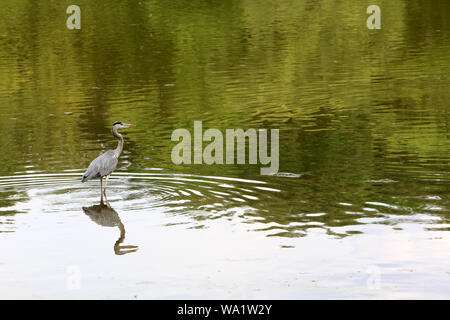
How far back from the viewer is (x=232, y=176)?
19.4 meters

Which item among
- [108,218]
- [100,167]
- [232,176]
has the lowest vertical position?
[108,218]

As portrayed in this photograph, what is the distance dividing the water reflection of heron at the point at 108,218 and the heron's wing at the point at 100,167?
819 mm

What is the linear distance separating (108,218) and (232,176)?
410cm

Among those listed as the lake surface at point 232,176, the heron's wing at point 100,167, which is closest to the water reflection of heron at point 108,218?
the lake surface at point 232,176

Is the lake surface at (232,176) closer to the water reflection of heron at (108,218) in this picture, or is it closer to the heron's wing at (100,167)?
the water reflection of heron at (108,218)

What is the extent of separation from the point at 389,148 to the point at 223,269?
34.7 ft

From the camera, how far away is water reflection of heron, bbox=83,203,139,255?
1420cm

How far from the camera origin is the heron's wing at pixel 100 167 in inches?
699

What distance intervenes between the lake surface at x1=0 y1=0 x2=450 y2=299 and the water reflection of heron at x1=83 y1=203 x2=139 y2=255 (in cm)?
5

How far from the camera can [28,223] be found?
15.9m

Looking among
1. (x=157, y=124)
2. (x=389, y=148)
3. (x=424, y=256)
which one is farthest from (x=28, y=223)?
(x=157, y=124)

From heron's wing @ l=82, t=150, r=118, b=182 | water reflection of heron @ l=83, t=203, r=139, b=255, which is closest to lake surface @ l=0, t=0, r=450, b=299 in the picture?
water reflection of heron @ l=83, t=203, r=139, b=255

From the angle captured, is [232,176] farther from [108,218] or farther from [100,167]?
[108,218]

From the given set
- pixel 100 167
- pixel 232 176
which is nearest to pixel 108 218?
pixel 100 167
